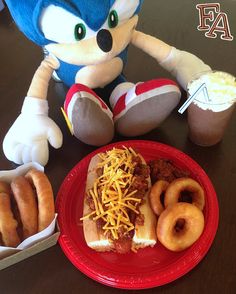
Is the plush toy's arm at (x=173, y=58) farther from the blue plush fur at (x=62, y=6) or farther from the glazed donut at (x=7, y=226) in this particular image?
the glazed donut at (x=7, y=226)

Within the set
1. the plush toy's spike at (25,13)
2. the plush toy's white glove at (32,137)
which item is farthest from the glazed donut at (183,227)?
the plush toy's spike at (25,13)

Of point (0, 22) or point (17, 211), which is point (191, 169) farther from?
point (0, 22)

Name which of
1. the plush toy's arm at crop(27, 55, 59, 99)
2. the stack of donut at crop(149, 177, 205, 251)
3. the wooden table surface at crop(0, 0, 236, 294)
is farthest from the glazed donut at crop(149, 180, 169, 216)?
the plush toy's arm at crop(27, 55, 59, 99)

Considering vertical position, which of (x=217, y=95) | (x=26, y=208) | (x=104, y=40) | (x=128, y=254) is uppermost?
(x=104, y=40)

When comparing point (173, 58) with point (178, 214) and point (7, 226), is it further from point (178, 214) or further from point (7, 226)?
point (7, 226)

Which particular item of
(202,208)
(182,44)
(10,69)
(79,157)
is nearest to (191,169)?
(202,208)

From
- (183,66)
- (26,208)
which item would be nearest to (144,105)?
(183,66)
